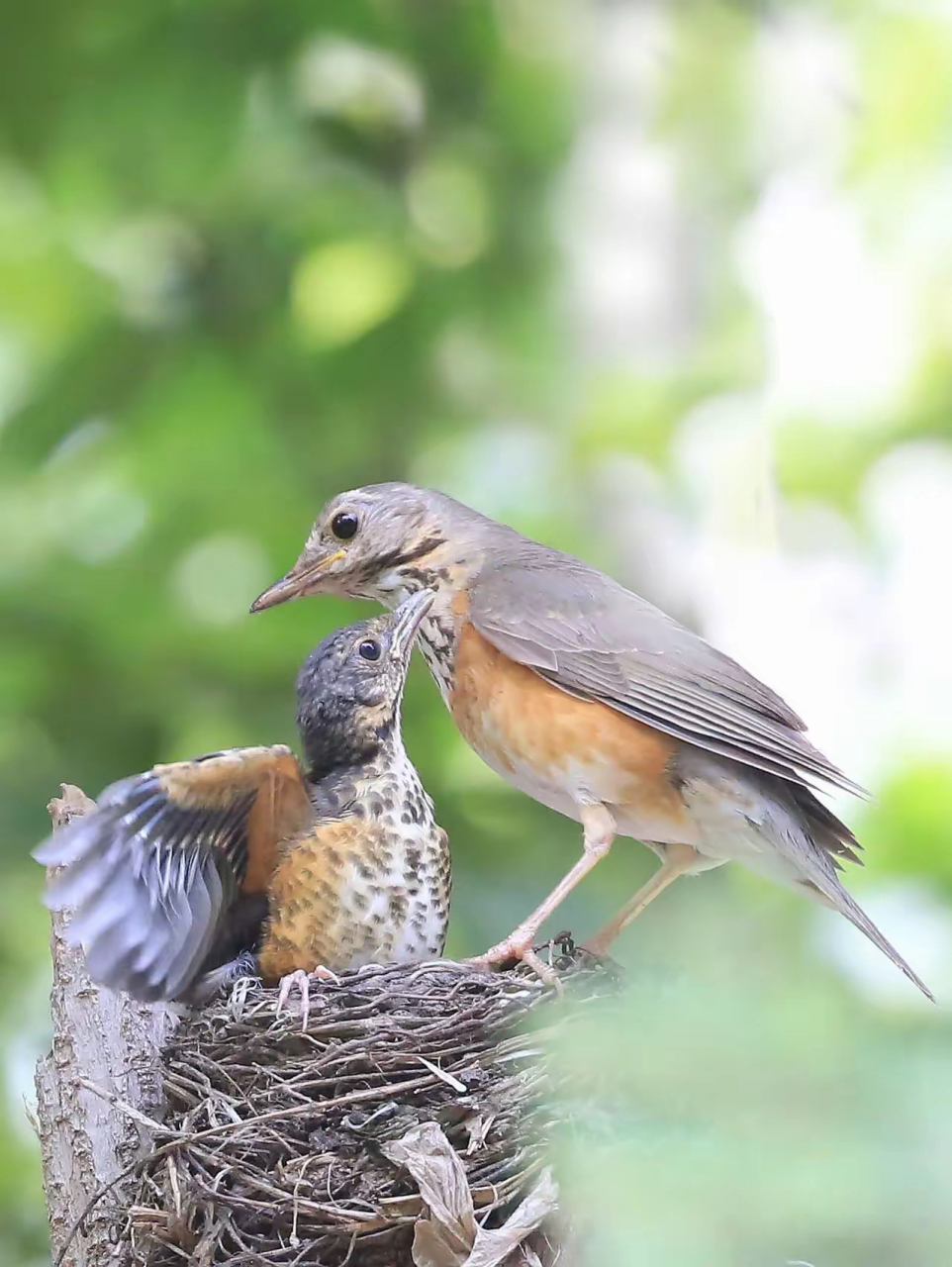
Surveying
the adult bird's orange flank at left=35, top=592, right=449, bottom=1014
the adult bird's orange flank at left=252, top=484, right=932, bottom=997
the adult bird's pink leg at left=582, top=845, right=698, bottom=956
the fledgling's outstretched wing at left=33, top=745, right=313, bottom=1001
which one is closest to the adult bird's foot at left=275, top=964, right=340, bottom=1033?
the adult bird's orange flank at left=35, top=592, right=449, bottom=1014

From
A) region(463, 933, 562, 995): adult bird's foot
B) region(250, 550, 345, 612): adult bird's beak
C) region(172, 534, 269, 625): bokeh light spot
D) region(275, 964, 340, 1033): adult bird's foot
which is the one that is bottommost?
region(275, 964, 340, 1033): adult bird's foot

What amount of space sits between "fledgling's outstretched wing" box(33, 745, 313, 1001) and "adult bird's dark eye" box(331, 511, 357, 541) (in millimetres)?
423

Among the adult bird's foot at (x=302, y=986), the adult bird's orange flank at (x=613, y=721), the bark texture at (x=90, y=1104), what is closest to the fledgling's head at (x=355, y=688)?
the adult bird's orange flank at (x=613, y=721)

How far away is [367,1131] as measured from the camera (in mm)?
2090

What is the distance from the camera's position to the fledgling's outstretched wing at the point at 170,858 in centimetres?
218

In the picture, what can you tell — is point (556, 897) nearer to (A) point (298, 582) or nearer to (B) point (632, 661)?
(B) point (632, 661)

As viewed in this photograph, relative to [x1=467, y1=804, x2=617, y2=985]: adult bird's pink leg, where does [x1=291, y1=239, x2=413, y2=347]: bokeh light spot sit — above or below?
above

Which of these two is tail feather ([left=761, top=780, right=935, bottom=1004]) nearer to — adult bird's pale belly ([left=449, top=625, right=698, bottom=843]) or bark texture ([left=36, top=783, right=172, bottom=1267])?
adult bird's pale belly ([left=449, top=625, right=698, bottom=843])

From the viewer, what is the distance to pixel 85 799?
2545 mm

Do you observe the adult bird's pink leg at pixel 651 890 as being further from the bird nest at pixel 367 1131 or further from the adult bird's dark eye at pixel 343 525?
the adult bird's dark eye at pixel 343 525

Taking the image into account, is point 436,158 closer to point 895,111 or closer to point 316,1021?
point 895,111

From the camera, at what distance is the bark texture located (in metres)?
2.20

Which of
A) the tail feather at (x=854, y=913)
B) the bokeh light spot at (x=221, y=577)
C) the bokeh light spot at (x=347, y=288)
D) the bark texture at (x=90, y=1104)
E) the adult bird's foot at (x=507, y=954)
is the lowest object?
the bark texture at (x=90, y=1104)

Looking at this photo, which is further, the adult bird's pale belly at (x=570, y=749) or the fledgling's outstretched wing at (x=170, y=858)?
the adult bird's pale belly at (x=570, y=749)
